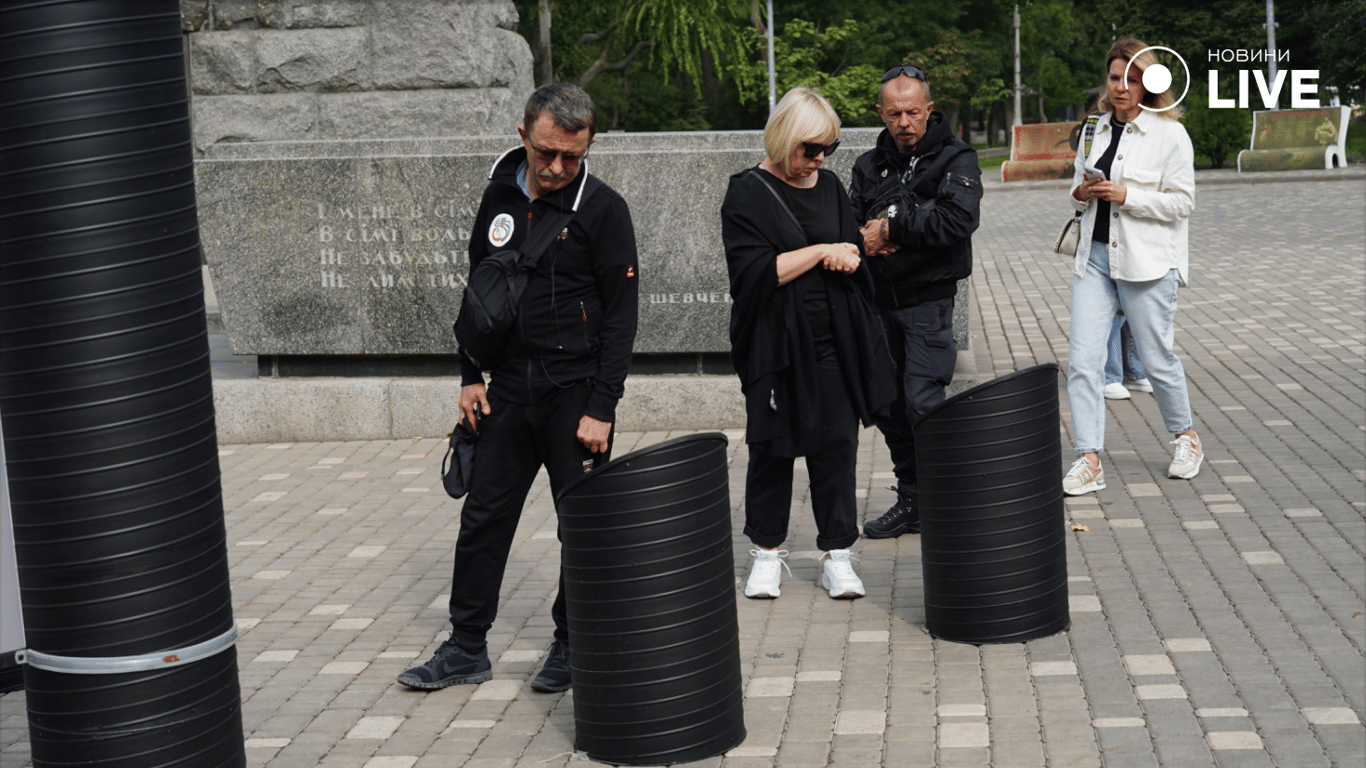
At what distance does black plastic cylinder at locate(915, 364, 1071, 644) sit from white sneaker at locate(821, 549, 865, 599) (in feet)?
1.84

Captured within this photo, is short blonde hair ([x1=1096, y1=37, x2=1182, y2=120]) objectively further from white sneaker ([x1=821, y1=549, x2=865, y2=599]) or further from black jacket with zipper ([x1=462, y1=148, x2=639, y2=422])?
black jacket with zipper ([x1=462, y1=148, x2=639, y2=422])

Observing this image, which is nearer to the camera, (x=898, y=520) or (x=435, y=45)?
(x=898, y=520)

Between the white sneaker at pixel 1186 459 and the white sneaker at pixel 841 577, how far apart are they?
2.33m

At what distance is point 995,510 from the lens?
5.14 m

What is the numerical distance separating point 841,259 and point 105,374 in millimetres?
3273

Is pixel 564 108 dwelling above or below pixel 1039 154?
above

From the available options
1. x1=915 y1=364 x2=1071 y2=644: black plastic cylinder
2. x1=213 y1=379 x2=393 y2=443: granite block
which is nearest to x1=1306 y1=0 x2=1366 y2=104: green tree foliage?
x1=213 y1=379 x2=393 y2=443: granite block

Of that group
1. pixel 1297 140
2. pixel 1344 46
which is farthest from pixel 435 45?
pixel 1344 46

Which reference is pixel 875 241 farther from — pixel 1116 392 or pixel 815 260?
pixel 1116 392

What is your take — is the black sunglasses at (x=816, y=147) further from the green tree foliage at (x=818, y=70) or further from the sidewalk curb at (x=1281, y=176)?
the green tree foliage at (x=818, y=70)

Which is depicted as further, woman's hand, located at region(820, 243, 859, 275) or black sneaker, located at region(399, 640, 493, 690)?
woman's hand, located at region(820, 243, 859, 275)

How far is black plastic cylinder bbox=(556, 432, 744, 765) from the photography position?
4.22 m

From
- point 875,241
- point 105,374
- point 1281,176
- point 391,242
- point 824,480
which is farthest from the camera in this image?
point 1281,176

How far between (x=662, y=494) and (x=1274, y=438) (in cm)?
514
